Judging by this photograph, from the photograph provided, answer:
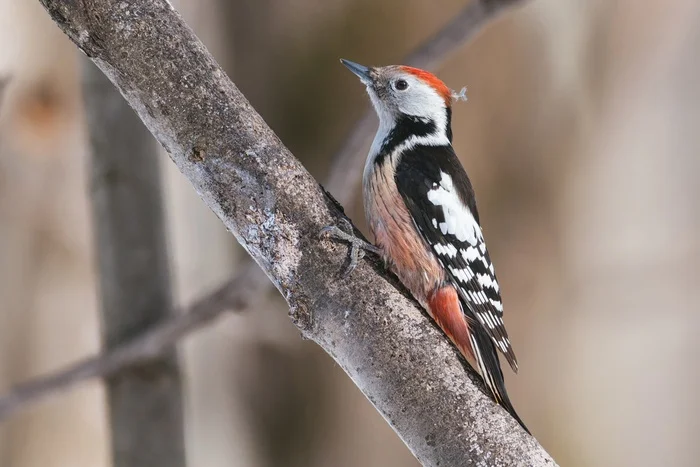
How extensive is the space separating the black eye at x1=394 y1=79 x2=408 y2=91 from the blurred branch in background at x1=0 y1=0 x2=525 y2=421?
181 millimetres

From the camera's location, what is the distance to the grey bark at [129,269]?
76.7 inches

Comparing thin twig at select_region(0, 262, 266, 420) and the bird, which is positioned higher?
thin twig at select_region(0, 262, 266, 420)

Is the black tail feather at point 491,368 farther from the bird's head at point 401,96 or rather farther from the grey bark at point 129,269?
the grey bark at point 129,269

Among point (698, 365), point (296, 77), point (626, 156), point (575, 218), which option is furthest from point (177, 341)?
point (698, 365)

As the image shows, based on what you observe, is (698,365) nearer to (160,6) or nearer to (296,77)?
(296,77)

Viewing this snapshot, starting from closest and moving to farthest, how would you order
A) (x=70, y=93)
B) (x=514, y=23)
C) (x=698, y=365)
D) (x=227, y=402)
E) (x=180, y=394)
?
(x=180, y=394) → (x=514, y=23) → (x=70, y=93) → (x=227, y=402) → (x=698, y=365)

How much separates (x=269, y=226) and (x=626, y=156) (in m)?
2.04

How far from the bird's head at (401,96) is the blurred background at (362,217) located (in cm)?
71

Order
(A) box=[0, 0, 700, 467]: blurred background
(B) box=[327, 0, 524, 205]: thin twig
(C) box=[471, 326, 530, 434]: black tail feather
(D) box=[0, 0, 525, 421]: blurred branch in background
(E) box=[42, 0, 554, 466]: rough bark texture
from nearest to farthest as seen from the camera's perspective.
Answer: (E) box=[42, 0, 554, 466]: rough bark texture, (C) box=[471, 326, 530, 434]: black tail feather, (B) box=[327, 0, 524, 205]: thin twig, (D) box=[0, 0, 525, 421]: blurred branch in background, (A) box=[0, 0, 700, 467]: blurred background

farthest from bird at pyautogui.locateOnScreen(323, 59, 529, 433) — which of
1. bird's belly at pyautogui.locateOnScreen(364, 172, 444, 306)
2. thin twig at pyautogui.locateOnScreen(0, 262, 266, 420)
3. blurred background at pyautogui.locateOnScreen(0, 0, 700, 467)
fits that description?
blurred background at pyautogui.locateOnScreen(0, 0, 700, 467)

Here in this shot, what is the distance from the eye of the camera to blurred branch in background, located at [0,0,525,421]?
1689 mm

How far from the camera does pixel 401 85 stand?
150 centimetres

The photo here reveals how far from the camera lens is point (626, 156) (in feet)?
8.32

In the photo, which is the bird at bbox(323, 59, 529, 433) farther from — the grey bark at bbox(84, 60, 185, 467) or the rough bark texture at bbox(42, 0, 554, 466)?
the grey bark at bbox(84, 60, 185, 467)
